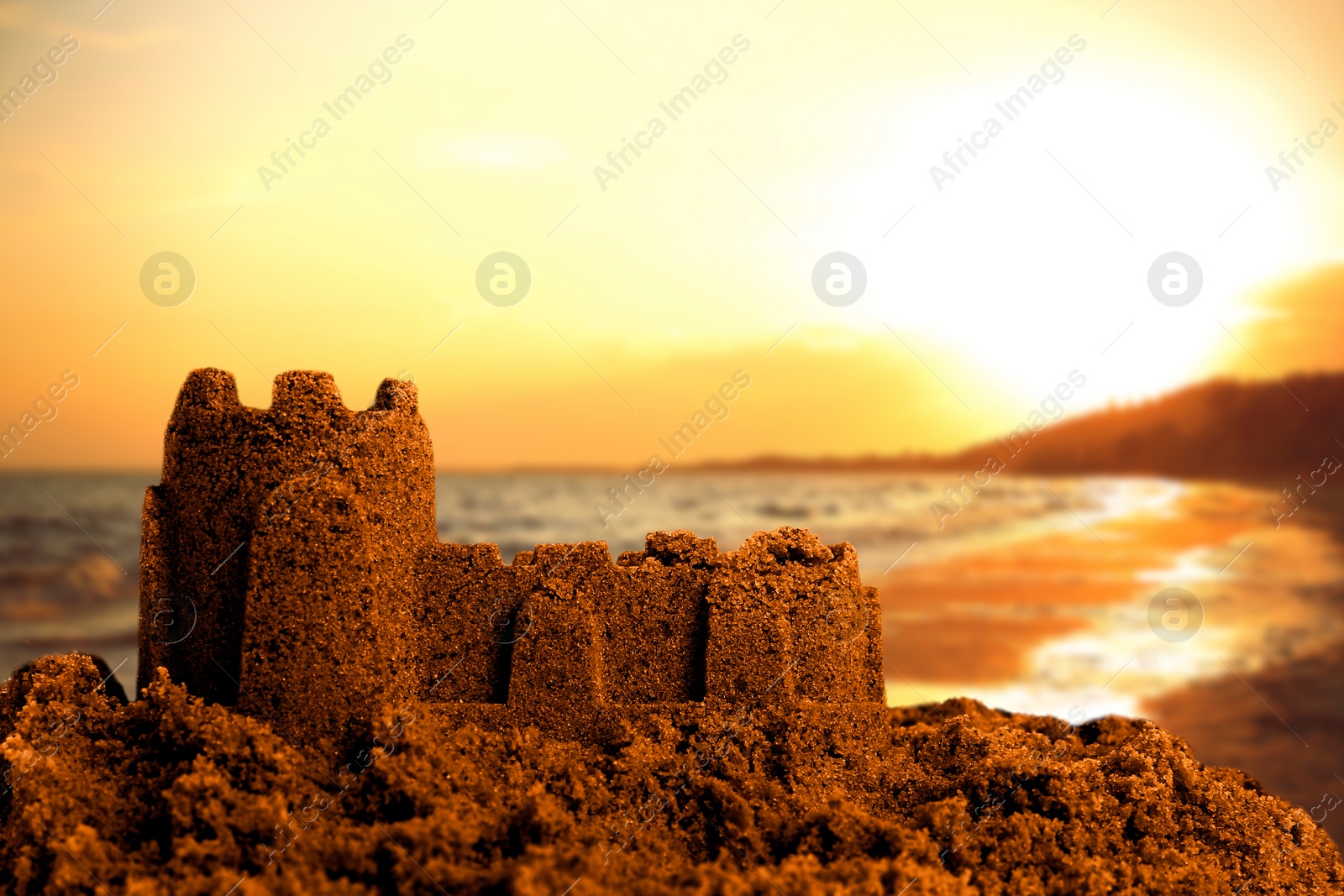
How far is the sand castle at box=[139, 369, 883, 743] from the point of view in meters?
9.54

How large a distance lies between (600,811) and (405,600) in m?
2.79

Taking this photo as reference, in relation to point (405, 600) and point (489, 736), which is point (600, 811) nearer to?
point (489, 736)

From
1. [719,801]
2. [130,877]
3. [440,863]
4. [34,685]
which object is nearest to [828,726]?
[719,801]

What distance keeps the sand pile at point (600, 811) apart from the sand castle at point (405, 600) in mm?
398

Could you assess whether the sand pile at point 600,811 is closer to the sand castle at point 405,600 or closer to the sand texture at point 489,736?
the sand texture at point 489,736

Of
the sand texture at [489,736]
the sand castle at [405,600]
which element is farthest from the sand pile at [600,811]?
the sand castle at [405,600]

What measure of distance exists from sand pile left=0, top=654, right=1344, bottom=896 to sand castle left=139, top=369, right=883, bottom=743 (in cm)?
40

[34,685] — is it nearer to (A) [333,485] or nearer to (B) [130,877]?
(B) [130,877]

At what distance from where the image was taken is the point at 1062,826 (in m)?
10.4

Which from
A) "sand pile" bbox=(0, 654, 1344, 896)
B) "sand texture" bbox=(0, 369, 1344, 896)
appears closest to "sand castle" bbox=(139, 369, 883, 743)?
"sand texture" bbox=(0, 369, 1344, 896)

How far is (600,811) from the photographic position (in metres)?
9.66

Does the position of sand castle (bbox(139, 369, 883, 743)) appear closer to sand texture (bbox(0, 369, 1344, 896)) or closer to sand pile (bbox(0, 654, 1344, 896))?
sand texture (bbox(0, 369, 1344, 896))

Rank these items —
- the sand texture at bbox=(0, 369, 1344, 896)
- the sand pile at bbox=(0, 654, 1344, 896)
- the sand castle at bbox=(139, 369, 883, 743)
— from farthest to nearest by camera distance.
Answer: the sand castle at bbox=(139, 369, 883, 743) → the sand texture at bbox=(0, 369, 1344, 896) → the sand pile at bbox=(0, 654, 1344, 896)

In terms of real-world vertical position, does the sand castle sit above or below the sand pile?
above
